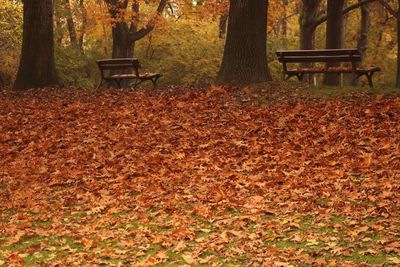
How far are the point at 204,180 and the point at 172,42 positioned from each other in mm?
17297

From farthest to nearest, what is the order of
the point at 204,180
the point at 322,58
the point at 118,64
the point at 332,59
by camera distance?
the point at 118,64 < the point at 322,58 < the point at 332,59 < the point at 204,180

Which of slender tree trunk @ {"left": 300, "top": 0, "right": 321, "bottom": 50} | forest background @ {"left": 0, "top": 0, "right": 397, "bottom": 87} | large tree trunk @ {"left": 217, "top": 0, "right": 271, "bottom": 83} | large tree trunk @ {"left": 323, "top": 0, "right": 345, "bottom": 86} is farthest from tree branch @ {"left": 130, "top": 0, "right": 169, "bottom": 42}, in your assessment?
large tree trunk @ {"left": 217, "top": 0, "right": 271, "bottom": 83}

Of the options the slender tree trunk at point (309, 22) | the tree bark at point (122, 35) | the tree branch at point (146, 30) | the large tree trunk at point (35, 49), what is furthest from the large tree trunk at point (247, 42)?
the tree branch at point (146, 30)

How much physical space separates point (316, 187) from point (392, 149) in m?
1.71

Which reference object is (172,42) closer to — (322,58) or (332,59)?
(322,58)

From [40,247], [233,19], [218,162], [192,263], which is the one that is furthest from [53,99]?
[192,263]

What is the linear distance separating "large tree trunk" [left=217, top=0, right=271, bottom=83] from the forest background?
251 cm

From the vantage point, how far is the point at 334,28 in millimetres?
18422

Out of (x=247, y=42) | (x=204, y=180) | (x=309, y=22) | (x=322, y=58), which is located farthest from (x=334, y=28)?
(x=204, y=180)

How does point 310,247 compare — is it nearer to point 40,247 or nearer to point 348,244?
point 348,244

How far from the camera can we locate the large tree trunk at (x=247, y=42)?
13406 mm

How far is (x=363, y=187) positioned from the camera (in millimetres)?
7254

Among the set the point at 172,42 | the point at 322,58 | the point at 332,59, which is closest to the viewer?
the point at 332,59

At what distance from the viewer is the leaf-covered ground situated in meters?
6.02
